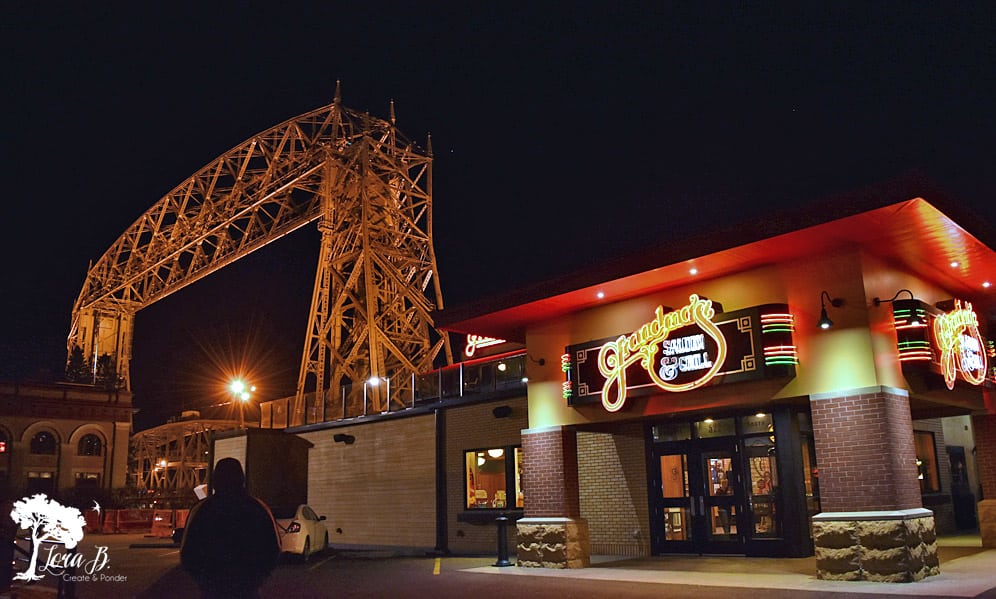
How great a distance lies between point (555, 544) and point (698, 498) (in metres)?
2.95

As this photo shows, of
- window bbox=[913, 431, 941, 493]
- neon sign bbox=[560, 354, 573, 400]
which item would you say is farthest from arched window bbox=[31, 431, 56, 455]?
window bbox=[913, 431, 941, 493]

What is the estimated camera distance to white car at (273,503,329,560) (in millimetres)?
17703

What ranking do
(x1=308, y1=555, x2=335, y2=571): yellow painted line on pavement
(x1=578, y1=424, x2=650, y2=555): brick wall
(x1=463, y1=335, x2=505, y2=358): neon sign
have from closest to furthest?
1. (x1=578, y1=424, x2=650, y2=555): brick wall
2. (x1=308, y1=555, x2=335, y2=571): yellow painted line on pavement
3. (x1=463, y1=335, x2=505, y2=358): neon sign

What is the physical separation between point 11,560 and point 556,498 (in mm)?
9012

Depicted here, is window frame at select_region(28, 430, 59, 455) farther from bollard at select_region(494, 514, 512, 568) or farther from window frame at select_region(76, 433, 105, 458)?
bollard at select_region(494, 514, 512, 568)

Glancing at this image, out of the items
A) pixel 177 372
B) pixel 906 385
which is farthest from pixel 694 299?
pixel 177 372

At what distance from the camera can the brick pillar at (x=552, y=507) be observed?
48.1ft

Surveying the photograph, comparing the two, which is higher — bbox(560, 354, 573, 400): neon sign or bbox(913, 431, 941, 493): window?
bbox(560, 354, 573, 400): neon sign

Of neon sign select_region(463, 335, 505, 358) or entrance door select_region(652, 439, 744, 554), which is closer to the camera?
entrance door select_region(652, 439, 744, 554)

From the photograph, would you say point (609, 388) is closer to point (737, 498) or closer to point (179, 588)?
point (737, 498)

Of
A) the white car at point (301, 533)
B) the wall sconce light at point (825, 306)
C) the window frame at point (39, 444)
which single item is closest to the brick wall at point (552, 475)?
the wall sconce light at point (825, 306)

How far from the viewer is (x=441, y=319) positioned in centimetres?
1661

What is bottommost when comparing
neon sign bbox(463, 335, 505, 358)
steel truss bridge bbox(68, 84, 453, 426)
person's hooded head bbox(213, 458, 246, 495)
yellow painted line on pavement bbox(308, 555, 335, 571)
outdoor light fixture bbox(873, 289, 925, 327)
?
yellow painted line on pavement bbox(308, 555, 335, 571)

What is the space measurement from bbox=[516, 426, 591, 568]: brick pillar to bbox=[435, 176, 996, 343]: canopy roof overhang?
243cm
